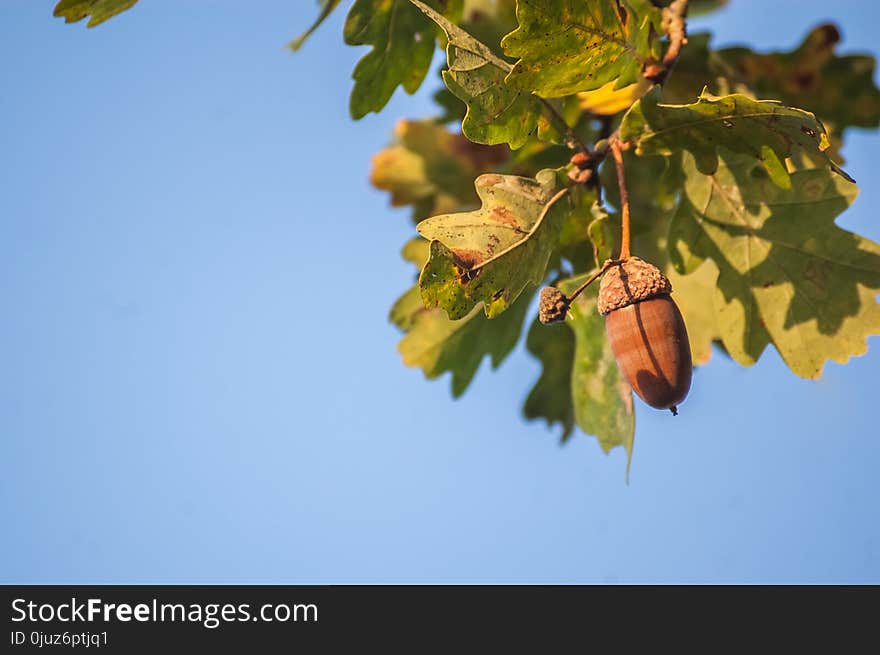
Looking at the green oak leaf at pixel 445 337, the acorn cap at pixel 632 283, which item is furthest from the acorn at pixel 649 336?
the green oak leaf at pixel 445 337

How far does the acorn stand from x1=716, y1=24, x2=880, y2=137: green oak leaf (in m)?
1.65

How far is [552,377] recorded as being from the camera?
2811 millimetres

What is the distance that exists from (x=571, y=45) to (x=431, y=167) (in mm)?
1587

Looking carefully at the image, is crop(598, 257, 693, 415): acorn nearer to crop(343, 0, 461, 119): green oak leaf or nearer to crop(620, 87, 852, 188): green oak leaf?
crop(620, 87, 852, 188): green oak leaf

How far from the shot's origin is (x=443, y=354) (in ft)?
8.40

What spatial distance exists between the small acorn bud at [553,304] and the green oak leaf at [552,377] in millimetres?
1099

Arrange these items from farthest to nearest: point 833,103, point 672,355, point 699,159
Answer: point 833,103
point 699,159
point 672,355

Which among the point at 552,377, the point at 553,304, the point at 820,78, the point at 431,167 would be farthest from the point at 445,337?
the point at 820,78

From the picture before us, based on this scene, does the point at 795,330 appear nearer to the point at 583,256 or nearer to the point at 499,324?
the point at 583,256

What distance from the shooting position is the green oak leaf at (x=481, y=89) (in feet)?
5.08

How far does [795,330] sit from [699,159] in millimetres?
490

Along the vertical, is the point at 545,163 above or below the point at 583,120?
below

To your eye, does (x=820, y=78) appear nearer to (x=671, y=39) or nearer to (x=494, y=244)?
(x=671, y=39)

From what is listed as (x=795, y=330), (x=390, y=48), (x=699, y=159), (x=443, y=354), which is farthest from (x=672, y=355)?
(x=443, y=354)
